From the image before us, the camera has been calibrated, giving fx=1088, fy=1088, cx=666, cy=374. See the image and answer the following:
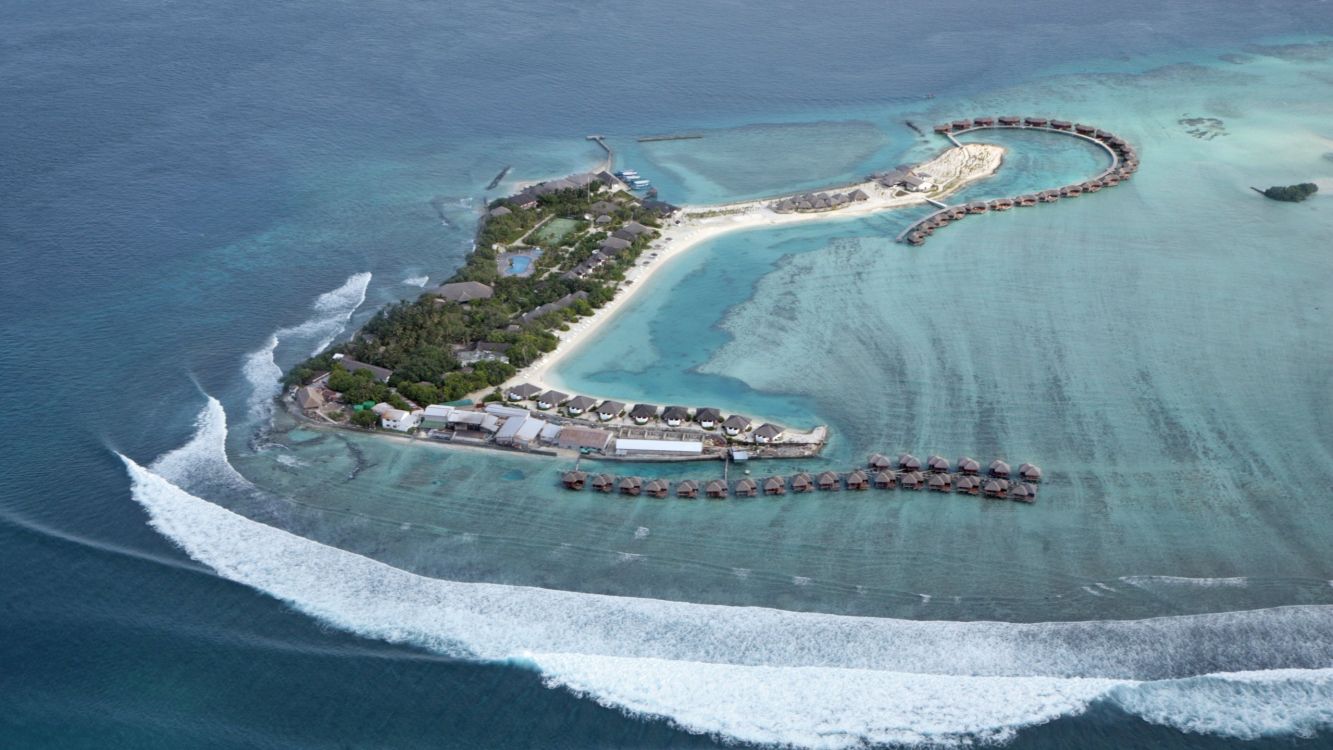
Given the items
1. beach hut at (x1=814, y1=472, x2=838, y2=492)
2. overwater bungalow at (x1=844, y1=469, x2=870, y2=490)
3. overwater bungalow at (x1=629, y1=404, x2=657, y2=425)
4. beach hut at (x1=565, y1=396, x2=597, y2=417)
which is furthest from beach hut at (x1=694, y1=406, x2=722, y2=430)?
overwater bungalow at (x1=844, y1=469, x2=870, y2=490)

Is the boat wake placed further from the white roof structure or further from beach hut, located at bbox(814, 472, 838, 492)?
the white roof structure

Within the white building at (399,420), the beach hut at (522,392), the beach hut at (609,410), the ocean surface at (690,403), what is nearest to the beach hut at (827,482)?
the ocean surface at (690,403)

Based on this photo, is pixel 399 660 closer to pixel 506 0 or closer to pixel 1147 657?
pixel 1147 657

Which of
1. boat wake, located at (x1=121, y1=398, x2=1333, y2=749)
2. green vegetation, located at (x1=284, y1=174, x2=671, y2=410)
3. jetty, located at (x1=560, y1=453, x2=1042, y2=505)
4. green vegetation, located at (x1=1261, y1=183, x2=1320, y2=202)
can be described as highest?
green vegetation, located at (x1=1261, y1=183, x2=1320, y2=202)

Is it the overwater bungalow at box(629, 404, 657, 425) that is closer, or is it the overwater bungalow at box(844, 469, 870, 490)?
the overwater bungalow at box(844, 469, 870, 490)

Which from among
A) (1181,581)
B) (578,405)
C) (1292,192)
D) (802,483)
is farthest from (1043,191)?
(1181,581)

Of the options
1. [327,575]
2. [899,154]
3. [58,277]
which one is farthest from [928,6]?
[327,575]
